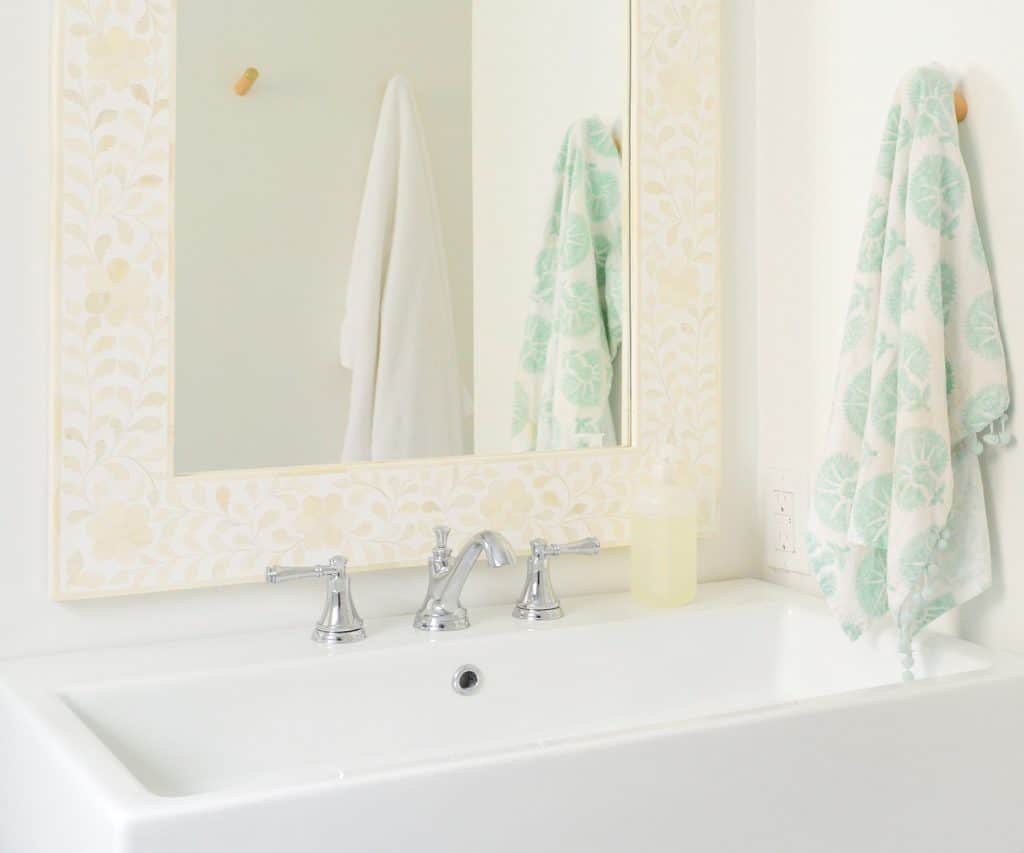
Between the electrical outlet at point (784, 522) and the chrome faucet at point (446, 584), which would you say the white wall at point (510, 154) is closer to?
the chrome faucet at point (446, 584)

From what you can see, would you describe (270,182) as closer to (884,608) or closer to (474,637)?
(474,637)

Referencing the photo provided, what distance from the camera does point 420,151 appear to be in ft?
4.58

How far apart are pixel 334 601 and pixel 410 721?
0.54 ft

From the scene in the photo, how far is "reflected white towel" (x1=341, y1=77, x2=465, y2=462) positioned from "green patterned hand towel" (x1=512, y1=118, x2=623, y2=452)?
13 centimetres

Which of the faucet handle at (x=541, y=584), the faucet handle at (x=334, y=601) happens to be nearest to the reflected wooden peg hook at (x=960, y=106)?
the faucet handle at (x=541, y=584)

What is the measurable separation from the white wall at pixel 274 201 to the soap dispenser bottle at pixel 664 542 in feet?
1.41

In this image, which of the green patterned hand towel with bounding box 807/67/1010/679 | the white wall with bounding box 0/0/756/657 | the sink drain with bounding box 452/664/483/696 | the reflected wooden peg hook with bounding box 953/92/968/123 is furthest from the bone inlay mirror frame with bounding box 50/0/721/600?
the reflected wooden peg hook with bounding box 953/92/968/123

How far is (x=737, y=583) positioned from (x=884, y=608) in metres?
0.33

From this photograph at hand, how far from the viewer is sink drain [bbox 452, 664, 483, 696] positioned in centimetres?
129

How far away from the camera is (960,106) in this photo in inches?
51.6

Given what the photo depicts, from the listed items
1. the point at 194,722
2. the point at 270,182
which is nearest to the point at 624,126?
the point at 270,182

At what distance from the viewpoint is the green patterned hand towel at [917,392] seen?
126 cm

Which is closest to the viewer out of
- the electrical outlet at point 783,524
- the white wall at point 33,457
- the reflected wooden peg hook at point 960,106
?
the white wall at point 33,457

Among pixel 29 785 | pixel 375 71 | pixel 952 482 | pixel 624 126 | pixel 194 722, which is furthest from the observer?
pixel 624 126
